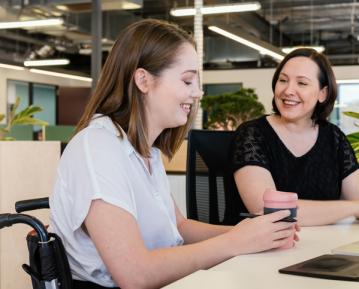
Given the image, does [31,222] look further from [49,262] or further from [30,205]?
[30,205]

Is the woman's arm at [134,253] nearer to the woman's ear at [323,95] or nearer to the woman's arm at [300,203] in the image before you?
the woman's arm at [300,203]

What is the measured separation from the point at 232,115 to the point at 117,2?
3.23 metres

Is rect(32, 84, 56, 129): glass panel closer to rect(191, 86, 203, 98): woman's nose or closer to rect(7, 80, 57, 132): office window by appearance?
rect(7, 80, 57, 132): office window

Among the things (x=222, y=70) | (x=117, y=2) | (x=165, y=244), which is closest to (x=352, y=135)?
(x=165, y=244)

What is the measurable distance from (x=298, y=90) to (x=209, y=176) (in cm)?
50

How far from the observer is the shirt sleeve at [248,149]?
2012mm

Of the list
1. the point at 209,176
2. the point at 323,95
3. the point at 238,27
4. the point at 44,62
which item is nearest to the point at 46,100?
the point at 44,62

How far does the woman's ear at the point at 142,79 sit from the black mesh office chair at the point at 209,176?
880mm

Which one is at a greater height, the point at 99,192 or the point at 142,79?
the point at 142,79

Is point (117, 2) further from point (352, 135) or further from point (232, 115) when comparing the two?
point (352, 135)

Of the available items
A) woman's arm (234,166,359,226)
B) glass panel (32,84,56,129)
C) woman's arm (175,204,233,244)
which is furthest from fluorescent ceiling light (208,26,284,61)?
glass panel (32,84,56,129)

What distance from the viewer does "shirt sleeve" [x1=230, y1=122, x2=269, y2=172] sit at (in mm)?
2012

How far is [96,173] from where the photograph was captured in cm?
123

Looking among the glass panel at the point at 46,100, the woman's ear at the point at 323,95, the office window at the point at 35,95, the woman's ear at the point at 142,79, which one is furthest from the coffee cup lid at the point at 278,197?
the glass panel at the point at 46,100
